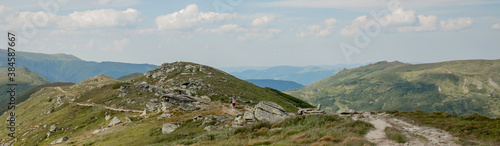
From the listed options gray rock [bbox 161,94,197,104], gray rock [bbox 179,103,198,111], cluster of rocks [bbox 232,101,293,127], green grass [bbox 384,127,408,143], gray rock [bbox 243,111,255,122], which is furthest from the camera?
gray rock [bbox 161,94,197,104]

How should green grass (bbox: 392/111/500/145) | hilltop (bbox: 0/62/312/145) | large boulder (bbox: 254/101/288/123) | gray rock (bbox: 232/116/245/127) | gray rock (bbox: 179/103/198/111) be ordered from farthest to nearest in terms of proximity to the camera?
1. gray rock (bbox: 179/103/198/111)
2. hilltop (bbox: 0/62/312/145)
3. large boulder (bbox: 254/101/288/123)
4. gray rock (bbox: 232/116/245/127)
5. green grass (bbox: 392/111/500/145)

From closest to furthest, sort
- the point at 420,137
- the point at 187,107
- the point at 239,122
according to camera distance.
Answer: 1. the point at 420,137
2. the point at 239,122
3. the point at 187,107

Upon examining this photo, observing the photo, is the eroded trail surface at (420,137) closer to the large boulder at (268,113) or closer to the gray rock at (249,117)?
the large boulder at (268,113)

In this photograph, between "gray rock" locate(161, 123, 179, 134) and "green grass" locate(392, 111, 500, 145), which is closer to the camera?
"green grass" locate(392, 111, 500, 145)

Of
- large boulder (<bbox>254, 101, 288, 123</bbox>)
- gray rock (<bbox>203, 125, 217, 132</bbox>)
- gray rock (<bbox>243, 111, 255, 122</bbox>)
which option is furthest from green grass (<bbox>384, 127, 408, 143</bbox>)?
A: gray rock (<bbox>203, 125, 217, 132</bbox>)

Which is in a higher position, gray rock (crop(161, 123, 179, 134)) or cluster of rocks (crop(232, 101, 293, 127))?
cluster of rocks (crop(232, 101, 293, 127))

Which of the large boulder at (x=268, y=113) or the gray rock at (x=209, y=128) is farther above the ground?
the large boulder at (x=268, y=113)

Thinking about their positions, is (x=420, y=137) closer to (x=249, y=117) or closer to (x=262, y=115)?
(x=262, y=115)

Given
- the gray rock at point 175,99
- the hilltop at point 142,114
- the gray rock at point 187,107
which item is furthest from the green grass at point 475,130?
the gray rock at point 175,99

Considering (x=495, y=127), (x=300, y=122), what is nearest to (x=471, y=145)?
(x=495, y=127)

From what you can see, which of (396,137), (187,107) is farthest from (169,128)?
(396,137)

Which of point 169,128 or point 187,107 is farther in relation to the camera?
point 187,107

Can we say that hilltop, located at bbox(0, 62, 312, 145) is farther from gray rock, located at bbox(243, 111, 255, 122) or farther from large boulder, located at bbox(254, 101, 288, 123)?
gray rock, located at bbox(243, 111, 255, 122)

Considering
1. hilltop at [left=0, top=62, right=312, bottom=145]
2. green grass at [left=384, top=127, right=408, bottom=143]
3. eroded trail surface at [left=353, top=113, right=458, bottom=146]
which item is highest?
green grass at [left=384, top=127, right=408, bottom=143]
